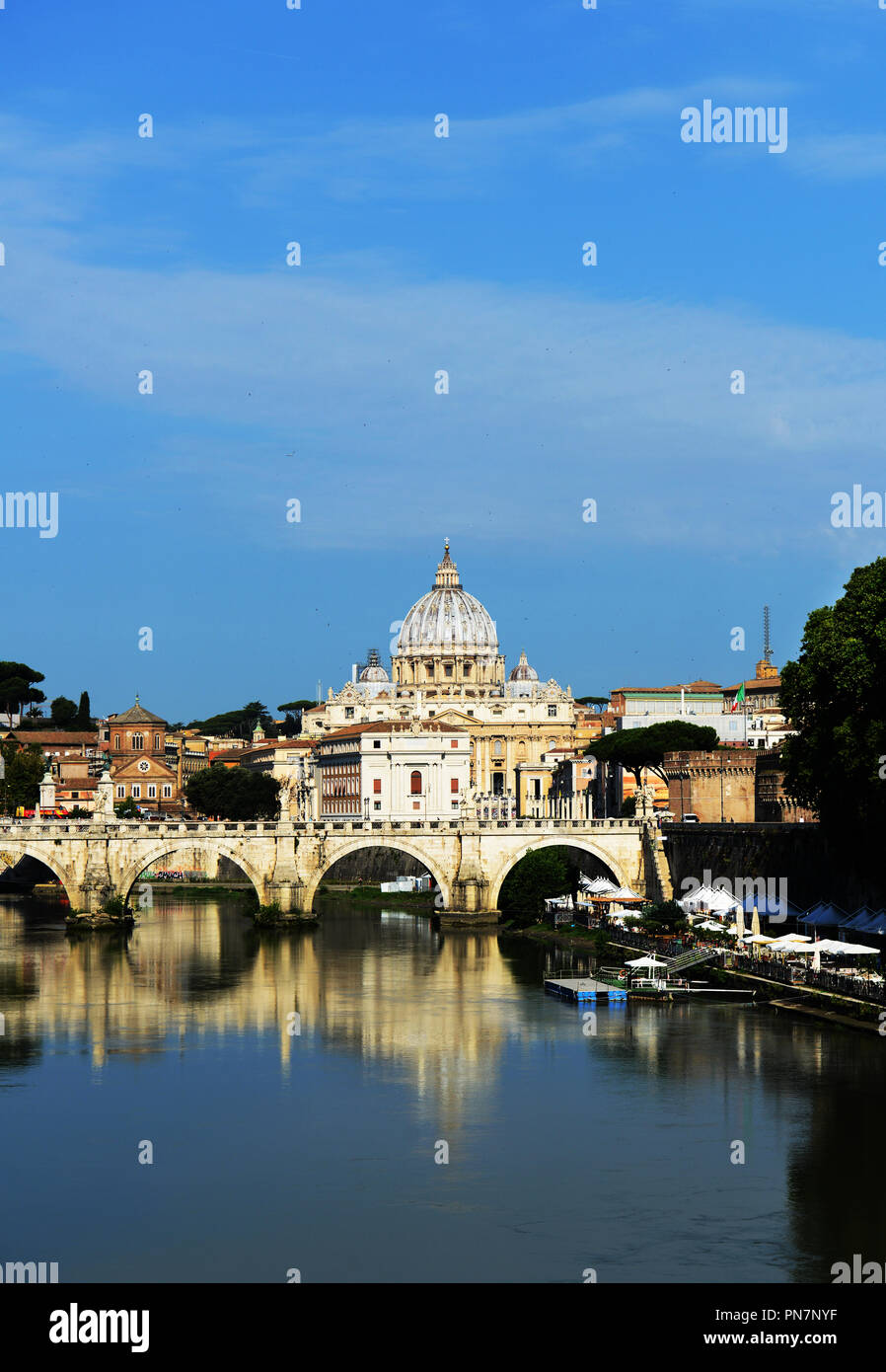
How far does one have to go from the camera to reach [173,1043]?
4559 cm

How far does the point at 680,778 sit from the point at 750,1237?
54250 mm

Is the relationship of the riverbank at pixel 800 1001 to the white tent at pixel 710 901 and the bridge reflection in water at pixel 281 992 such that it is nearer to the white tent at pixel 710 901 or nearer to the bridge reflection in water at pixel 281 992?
the white tent at pixel 710 901

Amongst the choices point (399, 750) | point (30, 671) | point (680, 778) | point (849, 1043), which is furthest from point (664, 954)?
point (30, 671)

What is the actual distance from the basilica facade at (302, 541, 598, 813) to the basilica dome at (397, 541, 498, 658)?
10 centimetres

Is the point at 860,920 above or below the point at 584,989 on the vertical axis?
above

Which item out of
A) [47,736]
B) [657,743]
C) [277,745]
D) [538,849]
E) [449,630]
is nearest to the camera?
[538,849]

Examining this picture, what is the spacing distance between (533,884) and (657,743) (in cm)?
2570

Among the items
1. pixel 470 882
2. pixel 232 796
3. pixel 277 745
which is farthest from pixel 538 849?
pixel 277 745

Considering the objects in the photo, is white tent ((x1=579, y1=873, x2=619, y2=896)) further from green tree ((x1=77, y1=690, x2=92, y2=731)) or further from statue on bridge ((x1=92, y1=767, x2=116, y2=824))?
green tree ((x1=77, y1=690, x2=92, y2=731))

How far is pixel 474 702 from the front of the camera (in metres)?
178

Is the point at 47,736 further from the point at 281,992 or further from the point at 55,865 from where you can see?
the point at 281,992

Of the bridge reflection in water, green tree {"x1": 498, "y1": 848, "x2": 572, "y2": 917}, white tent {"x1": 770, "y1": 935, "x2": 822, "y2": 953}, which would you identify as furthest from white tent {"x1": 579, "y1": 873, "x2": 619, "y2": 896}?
white tent {"x1": 770, "y1": 935, "x2": 822, "y2": 953}

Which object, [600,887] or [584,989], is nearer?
[584,989]

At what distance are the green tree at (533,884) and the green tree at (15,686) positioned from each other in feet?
302
